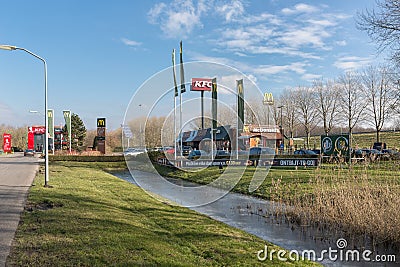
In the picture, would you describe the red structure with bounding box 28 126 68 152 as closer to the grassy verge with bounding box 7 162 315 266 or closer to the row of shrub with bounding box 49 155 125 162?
the row of shrub with bounding box 49 155 125 162

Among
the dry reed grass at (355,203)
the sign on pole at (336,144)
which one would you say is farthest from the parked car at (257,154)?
the dry reed grass at (355,203)

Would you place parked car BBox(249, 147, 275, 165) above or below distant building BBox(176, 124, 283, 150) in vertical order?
below

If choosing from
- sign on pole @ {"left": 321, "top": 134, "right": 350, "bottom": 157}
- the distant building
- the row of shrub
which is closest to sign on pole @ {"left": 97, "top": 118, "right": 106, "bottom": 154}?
the row of shrub

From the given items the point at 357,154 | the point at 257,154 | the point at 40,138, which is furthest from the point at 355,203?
the point at 40,138

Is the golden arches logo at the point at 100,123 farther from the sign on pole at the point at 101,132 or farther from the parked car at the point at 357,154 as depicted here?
the parked car at the point at 357,154

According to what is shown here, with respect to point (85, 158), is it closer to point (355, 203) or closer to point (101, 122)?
point (101, 122)

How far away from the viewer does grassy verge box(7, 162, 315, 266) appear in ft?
20.7

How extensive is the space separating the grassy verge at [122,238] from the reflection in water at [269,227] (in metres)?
0.74

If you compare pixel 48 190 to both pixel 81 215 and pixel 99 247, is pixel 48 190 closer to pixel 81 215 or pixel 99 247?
pixel 81 215

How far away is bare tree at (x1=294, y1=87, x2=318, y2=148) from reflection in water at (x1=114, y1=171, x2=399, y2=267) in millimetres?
39815

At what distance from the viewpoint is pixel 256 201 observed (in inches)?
594

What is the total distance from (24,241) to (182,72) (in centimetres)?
871

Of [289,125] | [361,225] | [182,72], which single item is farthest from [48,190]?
[289,125]

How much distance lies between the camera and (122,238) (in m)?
7.56
